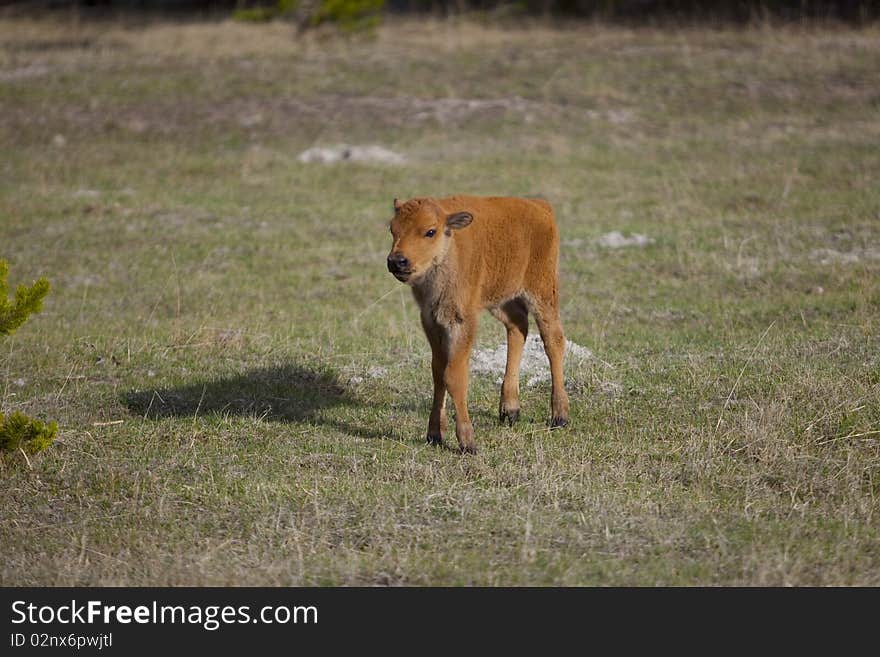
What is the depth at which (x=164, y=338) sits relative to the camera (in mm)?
11289

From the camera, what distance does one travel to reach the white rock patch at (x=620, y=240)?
49.3ft

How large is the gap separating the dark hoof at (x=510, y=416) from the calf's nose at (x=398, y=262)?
1.94 meters

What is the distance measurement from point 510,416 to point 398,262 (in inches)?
79.5

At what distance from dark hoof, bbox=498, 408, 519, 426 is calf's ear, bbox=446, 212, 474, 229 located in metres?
1.84

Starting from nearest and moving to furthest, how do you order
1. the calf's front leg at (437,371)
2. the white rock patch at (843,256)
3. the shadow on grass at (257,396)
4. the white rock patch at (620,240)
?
the calf's front leg at (437,371), the shadow on grass at (257,396), the white rock patch at (843,256), the white rock patch at (620,240)

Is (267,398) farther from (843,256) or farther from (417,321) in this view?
(843,256)

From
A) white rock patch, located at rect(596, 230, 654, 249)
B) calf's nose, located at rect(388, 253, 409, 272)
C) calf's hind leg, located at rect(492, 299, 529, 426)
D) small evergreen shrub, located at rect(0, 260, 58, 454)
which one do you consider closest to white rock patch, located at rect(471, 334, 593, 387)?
calf's hind leg, located at rect(492, 299, 529, 426)

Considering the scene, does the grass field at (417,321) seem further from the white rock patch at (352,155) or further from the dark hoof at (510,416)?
the white rock patch at (352,155)

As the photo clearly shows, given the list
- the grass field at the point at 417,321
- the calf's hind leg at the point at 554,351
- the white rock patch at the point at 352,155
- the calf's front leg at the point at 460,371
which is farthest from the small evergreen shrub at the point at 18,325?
the white rock patch at the point at 352,155

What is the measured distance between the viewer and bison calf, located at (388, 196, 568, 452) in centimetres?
757

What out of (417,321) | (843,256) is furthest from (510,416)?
(843,256)

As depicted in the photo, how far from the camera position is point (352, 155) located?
2006 centimetres
